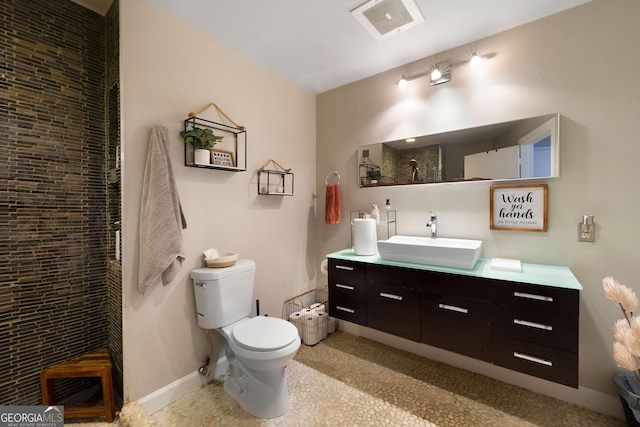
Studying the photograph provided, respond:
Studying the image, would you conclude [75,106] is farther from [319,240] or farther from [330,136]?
[319,240]

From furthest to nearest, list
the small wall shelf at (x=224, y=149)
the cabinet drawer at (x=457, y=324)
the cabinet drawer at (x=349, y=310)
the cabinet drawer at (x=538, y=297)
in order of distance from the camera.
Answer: the cabinet drawer at (x=349, y=310), the small wall shelf at (x=224, y=149), the cabinet drawer at (x=457, y=324), the cabinet drawer at (x=538, y=297)

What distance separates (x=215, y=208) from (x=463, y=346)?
197 cm

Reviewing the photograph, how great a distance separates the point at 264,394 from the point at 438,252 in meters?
1.46

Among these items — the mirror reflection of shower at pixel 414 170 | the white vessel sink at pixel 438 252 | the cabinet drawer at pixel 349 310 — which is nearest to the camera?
the white vessel sink at pixel 438 252

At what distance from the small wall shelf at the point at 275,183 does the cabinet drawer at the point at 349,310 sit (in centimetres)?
107

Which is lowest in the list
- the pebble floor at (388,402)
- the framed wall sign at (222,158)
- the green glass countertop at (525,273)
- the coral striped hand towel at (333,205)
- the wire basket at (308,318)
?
the pebble floor at (388,402)

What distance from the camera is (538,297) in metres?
1.47

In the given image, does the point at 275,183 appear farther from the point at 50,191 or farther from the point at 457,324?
the point at 457,324

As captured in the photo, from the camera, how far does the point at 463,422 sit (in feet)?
5.22

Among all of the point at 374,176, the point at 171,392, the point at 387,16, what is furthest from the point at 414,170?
the point at 171,392

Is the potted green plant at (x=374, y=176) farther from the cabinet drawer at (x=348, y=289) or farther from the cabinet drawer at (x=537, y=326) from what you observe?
the cabinet drawer at (x=537, y=326)

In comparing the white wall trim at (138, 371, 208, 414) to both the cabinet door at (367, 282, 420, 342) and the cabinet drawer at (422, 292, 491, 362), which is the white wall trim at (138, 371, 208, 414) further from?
the cabinet drawer at (422, 292, 491, 362)

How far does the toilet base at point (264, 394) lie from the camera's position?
1.64 meters

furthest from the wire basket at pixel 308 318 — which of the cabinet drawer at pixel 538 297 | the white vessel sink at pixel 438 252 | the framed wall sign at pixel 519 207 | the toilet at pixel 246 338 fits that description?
the framed wall sign at pixel 519 207
